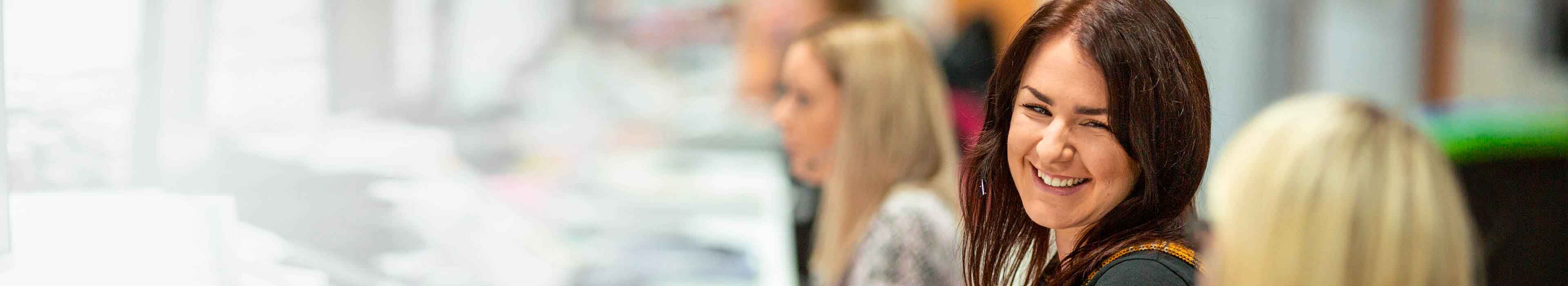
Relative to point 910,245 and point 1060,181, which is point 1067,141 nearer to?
point 1060,181

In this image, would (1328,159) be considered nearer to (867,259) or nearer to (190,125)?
(867,259)

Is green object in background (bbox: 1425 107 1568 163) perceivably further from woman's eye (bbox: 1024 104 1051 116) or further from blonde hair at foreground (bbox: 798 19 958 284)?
woman's eye (bbox: 1024 104 1051 116)

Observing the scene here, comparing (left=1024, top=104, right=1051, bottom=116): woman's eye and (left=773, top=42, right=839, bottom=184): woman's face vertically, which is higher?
(left=1024, top=104, right=1051, bottom=116): woman's eye

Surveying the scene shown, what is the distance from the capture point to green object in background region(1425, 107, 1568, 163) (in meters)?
2.77

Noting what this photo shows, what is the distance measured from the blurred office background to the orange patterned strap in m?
1.03

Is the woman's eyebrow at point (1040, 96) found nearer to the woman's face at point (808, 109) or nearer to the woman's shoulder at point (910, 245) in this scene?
the woman's shoulder at point (910, 245)

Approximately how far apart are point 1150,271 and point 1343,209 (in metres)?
0.21

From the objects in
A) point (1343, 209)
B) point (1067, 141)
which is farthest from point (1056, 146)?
point (1343, 209)

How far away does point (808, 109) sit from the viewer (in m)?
2.17

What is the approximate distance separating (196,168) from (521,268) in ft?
3.26

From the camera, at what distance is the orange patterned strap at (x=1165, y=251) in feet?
3.50

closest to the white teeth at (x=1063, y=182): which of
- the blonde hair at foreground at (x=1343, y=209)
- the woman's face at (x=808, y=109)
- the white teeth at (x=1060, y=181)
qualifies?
Answer: the white teeth at (x=1060, y=181)

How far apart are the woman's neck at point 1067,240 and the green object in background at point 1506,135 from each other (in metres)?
1.97

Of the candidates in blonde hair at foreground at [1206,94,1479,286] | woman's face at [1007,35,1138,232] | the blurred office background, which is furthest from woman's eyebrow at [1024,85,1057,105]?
the blurred office background
